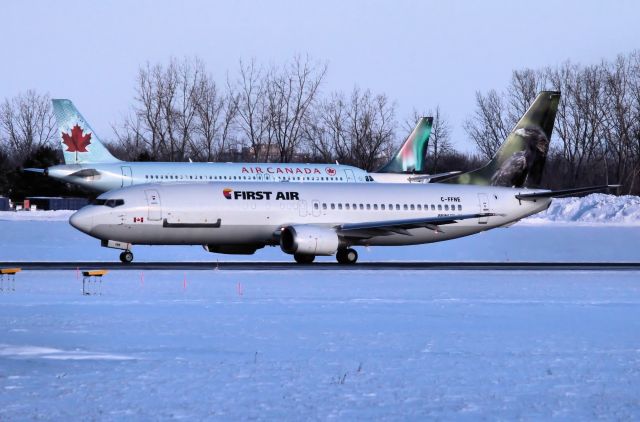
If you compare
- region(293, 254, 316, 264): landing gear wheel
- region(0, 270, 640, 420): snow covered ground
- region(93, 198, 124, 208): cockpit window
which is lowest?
region(0, 270, 640, 420): snow covered ground

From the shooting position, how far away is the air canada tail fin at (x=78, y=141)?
73688mm

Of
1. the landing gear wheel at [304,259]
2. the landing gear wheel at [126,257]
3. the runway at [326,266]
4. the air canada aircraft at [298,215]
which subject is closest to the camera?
the runway at [326,266]

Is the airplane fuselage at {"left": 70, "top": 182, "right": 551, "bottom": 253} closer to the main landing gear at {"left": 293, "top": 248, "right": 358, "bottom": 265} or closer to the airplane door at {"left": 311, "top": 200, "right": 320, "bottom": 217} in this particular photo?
the airplane door at {"left": 311, "top": 200, "right": 320, "bottom": 217}

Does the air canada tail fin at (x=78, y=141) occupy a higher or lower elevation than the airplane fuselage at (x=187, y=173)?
higher

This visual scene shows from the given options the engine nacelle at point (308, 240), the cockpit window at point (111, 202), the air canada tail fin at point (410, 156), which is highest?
the air canada tail fin at point (410, 156)

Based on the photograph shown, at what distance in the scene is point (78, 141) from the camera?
73938 millimetres

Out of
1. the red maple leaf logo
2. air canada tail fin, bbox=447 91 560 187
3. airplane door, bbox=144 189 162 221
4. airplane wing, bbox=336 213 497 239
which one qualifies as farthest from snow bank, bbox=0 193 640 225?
airplane door, bbox=144 189 162 221

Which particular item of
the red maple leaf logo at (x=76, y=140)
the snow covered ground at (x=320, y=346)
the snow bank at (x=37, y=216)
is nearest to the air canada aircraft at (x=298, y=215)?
the snow covered ground at (x=320, y=346)

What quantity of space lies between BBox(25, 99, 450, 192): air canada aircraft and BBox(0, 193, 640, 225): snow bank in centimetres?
1642

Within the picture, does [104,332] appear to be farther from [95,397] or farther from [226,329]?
[95,397]

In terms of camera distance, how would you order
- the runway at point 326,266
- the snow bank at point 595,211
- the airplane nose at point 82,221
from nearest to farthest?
the runway at point 326,266 → the airplane nose at point 82,221 → the snow bank at point 595,211

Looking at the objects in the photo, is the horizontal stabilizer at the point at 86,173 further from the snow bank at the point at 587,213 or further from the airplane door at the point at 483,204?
the airplane door at the point at 483,204

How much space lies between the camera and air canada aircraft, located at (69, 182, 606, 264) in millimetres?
43156

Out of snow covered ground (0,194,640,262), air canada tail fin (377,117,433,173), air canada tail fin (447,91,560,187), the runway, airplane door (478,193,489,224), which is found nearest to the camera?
the runway
